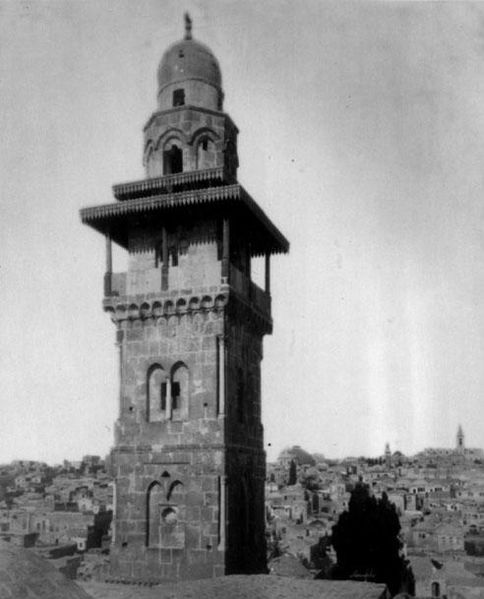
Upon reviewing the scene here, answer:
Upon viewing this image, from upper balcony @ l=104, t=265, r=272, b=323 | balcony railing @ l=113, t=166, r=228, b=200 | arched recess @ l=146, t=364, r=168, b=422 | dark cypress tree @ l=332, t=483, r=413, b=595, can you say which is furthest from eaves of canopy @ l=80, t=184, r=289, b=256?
dark cypress tree @ l=332, t=483, r=413, b=595

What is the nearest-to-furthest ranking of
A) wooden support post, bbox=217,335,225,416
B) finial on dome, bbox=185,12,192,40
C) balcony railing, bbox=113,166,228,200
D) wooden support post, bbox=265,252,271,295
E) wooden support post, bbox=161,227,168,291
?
wooden support post, bbox=217,335,225,416
balcony railing, bbox=113,166,228,200
wooden support post, bbox=161,227,168,291
finial on dome, bbox=185,12,192,40
wooden support post, bbox=265,252,271,295

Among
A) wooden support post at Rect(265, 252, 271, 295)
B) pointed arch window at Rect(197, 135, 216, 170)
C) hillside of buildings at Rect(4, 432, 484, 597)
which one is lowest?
hillside of buildings at Rect(4, 432, 484, 597)

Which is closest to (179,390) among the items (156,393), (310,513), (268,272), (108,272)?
(156,393)

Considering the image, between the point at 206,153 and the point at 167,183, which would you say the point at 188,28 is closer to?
the point at 206,153

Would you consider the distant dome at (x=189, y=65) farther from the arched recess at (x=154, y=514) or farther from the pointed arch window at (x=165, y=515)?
the arched recess at (x=154, y=514)

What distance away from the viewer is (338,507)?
104250mm

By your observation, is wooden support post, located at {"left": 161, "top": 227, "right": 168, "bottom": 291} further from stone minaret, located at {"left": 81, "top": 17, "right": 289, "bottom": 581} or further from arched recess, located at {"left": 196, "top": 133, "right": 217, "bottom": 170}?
arched recess, located at {"left": 196, "top": 133, "right": 217, "bottom": 170}

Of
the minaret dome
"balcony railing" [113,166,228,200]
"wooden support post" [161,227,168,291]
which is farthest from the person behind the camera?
the minaret dome

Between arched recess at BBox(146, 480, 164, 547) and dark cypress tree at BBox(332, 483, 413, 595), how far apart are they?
1399cm

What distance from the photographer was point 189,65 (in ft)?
64.6

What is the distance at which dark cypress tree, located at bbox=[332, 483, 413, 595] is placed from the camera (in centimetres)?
2973

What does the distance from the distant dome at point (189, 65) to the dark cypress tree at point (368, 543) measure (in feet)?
61.8

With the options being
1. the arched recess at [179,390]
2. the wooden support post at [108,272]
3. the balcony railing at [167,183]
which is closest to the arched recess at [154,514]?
the arched recess at [179,390]

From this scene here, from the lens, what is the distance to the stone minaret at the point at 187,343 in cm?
1725
